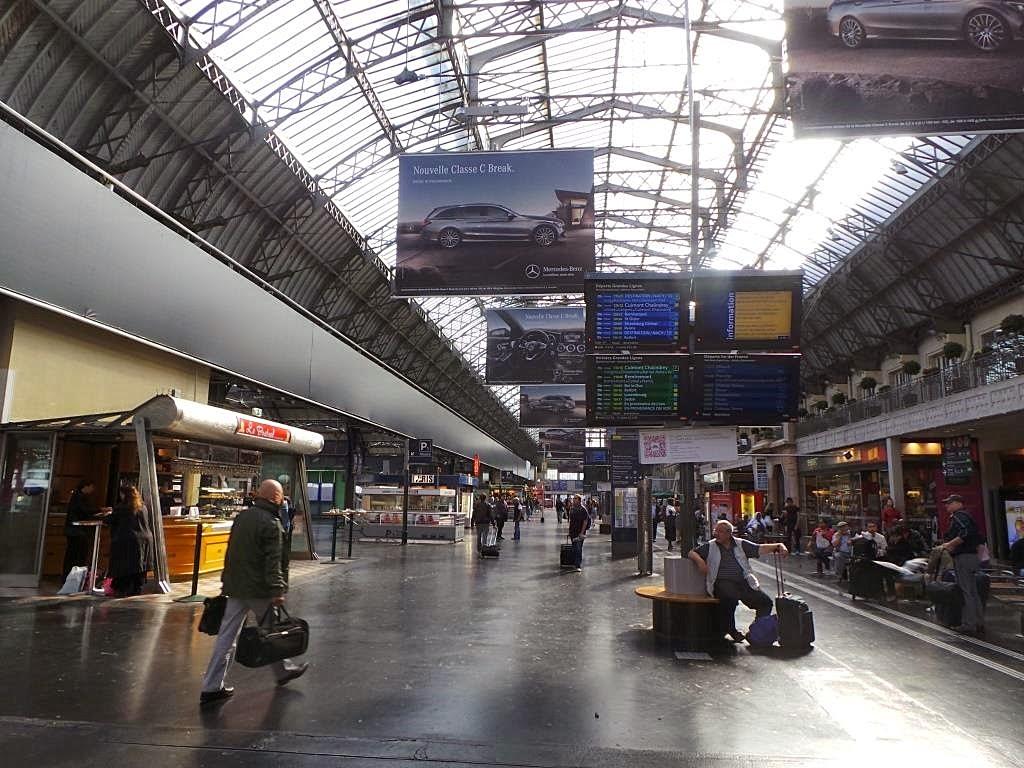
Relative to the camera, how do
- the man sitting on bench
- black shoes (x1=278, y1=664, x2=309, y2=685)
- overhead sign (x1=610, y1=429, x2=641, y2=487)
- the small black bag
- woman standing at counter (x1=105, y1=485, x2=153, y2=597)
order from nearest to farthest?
the small black bag < black shoes (x1=278, y1=664, x2=309, y2=685) < the man sitting on bench < woman standing at counter (x1=105, y1=485, x2=153, y2=597) < overhead sign (x1=610, y1=429, x2=641, y2=487)

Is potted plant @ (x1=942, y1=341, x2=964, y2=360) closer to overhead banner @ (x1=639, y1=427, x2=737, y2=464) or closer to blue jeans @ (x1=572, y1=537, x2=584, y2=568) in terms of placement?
blue jeans @ (x1=572, y1=537, x2=584, y2=568)

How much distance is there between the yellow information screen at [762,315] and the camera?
8.10m

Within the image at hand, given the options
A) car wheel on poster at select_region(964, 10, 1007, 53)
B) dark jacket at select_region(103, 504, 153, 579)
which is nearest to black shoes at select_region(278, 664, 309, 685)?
dark jacket at select_region(103, 504, 153, 579)

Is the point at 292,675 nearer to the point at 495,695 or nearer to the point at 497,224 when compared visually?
the point at 495,695

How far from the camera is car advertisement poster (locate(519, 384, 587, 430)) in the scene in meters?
24.9

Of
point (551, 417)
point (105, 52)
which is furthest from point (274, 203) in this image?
point (551, 417)

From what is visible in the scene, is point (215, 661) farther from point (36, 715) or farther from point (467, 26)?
point (467, 26)

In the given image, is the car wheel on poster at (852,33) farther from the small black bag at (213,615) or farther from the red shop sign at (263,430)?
the red shop sign at (263,430)

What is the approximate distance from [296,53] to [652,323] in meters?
12.0

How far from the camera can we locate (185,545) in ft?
37.3

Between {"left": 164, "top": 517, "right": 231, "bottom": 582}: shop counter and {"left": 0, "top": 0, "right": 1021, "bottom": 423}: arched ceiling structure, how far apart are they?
334 inches

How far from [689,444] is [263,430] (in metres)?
8.02

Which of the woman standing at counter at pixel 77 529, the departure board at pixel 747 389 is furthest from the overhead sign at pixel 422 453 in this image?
the departure board at pixel 747 389

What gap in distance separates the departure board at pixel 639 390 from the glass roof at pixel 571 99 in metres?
1.44
